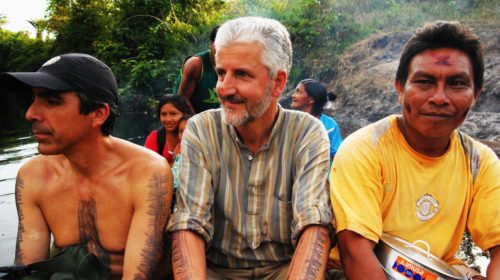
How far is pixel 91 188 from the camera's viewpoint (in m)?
2.12

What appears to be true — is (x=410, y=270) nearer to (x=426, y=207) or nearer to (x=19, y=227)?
(x=426, y=207)

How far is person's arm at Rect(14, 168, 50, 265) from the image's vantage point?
204 cm

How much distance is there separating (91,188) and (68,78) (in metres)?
0.53

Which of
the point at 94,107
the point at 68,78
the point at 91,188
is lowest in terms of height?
the point at 91,188

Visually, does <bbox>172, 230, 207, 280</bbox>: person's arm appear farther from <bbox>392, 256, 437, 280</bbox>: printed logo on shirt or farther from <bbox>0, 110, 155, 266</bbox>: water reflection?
<bbox>0, 110, 155, 266</bbox>: water reflection

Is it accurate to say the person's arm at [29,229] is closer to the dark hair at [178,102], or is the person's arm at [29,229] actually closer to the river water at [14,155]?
the river water at [14,155]

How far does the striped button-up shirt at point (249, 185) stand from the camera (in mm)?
1997

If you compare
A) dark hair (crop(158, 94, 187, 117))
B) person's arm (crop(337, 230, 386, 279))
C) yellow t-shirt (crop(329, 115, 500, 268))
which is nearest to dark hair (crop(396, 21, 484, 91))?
yellow t-shirt (crop(329, 115, 500, 268))

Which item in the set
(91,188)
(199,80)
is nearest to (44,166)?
(91,188)

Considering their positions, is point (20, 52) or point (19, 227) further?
point (20, 52)

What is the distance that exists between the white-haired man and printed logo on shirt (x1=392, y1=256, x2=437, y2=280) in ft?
0.96

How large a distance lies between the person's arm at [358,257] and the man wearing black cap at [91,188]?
82 centimetres

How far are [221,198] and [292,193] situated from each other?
324 millimetres

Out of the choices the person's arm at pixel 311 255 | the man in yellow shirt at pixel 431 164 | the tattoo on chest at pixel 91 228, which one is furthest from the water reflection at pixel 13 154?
the man in yellow shirt at pixel 431 164
